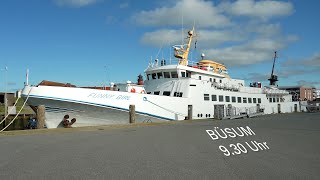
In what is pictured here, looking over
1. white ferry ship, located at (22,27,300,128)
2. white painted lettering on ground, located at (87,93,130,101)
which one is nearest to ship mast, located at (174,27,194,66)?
white ferry ship, located at (22,27,300,128)

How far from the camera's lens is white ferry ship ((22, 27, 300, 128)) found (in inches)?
848

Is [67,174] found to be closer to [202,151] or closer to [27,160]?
[27,160]

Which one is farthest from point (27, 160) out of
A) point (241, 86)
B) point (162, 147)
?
point (241, 86)

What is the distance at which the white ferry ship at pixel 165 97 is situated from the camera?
21.5 meters

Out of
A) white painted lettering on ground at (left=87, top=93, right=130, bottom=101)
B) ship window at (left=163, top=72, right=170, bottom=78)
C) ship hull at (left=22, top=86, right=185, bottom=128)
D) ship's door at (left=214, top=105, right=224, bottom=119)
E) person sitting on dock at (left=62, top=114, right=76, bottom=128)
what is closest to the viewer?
person sitting on dock at (left=62, top=114, right=76, bottom=128)

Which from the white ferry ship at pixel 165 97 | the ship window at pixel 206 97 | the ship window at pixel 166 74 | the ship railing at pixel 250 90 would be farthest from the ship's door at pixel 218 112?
the ship railing at pixel 250 90

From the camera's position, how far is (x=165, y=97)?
80.7 ft

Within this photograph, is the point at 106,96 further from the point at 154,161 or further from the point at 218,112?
the point at 154,161

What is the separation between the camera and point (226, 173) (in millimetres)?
6812

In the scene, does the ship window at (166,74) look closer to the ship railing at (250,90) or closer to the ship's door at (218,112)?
the ship's door at (218,112)

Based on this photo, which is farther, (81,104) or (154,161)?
(81,104)

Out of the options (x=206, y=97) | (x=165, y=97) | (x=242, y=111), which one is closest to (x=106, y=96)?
(x=165, y=97)

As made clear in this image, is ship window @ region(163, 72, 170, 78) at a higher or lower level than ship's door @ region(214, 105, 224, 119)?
higher

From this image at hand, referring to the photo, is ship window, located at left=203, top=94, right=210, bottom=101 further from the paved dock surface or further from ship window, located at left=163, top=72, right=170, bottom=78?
the paved dock surface
